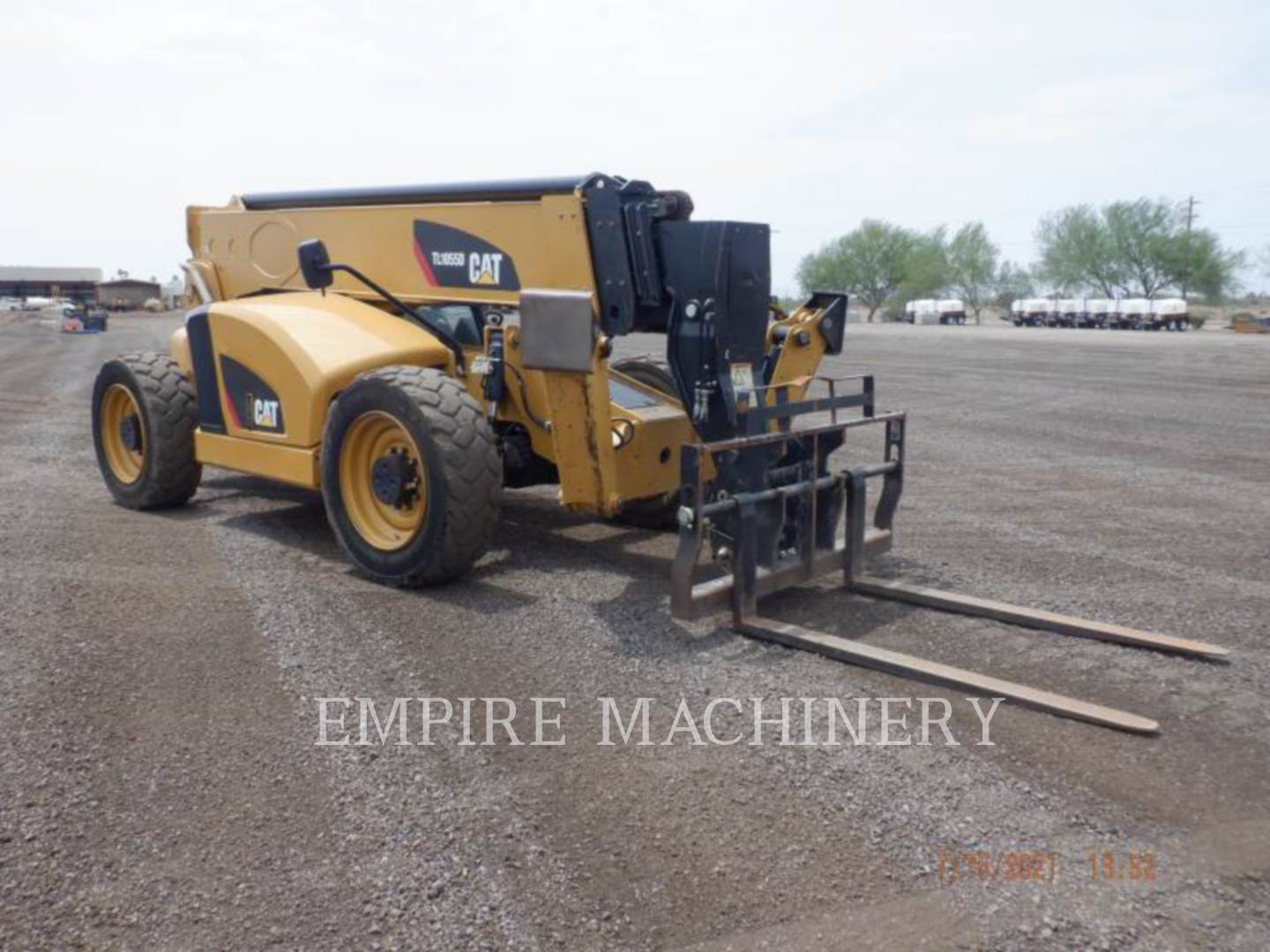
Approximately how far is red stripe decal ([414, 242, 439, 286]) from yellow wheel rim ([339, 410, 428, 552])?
1234mm

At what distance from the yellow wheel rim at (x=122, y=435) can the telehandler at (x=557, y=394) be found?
973mm

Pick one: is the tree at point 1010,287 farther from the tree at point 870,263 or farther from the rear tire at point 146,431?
the rear tire at point 146,431

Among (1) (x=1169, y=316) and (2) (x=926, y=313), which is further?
(2) (x=926, y=313)

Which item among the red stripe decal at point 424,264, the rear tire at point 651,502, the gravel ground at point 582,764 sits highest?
the red stripe decal at point 424,264

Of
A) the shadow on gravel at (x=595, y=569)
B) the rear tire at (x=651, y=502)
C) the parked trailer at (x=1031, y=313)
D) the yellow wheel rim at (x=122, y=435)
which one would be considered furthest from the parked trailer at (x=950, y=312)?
the yellow wheel rim at (x=122, y=435)

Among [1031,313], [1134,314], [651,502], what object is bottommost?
[651,502]

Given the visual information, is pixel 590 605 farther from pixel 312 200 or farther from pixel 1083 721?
pixel 312 200

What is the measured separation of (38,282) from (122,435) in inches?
4709

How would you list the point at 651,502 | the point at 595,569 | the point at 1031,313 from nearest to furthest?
the point at 595,569, the point at 651,502, the point at 1031,313

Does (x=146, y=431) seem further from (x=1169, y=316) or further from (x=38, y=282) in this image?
(x=38, y=282)

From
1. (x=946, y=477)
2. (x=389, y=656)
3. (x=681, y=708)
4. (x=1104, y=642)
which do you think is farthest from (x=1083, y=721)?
(x=946, y=477)

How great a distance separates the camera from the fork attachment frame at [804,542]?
508 centimetres

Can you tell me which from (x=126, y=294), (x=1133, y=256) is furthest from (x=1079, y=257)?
(x=126, y=294)

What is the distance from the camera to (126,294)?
92.9m
